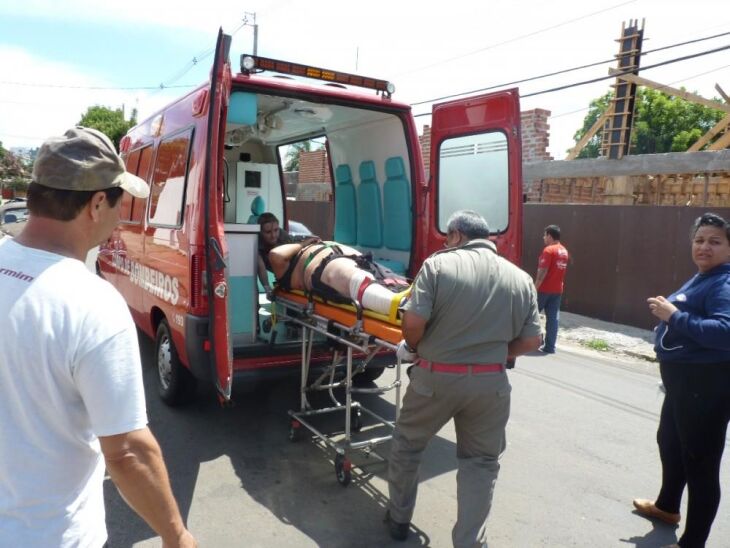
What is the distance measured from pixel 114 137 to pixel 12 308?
38.1 meters

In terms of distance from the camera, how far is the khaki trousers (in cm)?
289

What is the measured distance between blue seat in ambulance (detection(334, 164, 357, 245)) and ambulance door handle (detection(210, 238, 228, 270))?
2972 millimetres

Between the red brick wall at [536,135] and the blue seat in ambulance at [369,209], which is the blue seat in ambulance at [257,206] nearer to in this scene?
the blue seat in ambulance at [369,209]

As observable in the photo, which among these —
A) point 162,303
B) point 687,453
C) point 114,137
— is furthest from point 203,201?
point 114,137

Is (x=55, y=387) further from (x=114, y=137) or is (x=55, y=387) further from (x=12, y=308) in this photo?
(x=114, y=137)

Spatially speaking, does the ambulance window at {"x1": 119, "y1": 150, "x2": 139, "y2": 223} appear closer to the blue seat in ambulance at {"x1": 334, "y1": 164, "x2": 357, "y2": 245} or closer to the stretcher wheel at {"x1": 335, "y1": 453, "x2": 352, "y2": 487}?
the blue seat in ambulance at {"x1": 334, "y1": 164, "x2": 357, "y2": 245}

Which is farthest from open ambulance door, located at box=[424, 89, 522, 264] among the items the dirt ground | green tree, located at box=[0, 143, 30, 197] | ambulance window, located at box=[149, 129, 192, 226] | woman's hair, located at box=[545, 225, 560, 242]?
green tree, located at box=[0, 143, 30, 197]

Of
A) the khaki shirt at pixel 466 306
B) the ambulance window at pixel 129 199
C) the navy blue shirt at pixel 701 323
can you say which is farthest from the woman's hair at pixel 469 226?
the ambulance window at pixel 129 199

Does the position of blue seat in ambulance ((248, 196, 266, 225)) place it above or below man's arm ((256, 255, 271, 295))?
above

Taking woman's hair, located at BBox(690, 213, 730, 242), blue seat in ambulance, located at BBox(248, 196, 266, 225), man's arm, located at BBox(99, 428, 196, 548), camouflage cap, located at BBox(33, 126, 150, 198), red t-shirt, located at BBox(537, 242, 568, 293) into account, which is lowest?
red t-shirt, located at BBox(537, 242, 568, 293)

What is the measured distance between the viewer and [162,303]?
4707mm

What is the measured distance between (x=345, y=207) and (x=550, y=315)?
3.42 meters

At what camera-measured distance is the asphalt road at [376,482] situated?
325 centimetres

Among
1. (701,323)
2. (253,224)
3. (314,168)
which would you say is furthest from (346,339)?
(314,168)
